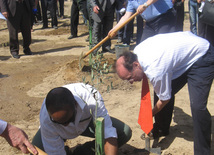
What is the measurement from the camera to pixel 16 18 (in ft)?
21.1

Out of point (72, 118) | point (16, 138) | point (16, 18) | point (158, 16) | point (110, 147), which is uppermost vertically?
point (158, 16)

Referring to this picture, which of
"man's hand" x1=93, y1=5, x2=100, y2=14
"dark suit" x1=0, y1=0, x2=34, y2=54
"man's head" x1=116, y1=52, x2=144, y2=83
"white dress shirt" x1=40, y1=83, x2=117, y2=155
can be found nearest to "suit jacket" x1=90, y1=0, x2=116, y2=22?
"man's hand" x1=93, y1=5, x2=100, y2=14

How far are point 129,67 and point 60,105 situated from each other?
2.40ft

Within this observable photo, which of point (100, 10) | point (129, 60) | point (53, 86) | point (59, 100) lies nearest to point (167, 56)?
point (129, 60)

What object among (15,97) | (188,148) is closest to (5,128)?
(188,148)

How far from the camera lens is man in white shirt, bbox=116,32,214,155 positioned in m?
2.47

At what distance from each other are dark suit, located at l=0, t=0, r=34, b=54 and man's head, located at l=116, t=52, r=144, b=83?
4.50 meters

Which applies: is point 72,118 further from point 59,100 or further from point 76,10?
point 76,10

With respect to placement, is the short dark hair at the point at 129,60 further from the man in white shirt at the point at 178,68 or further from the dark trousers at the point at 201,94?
the dark trousers at the point at 201,94

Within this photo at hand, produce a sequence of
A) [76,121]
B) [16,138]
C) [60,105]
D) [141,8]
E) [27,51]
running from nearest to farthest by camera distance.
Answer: [60,105] → [16,138] → [76,121] → [141,8] → [27,51]

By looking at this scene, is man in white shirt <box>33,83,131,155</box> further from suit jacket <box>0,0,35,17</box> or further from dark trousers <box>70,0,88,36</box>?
dark trousers <box>70,0,88,36</box>

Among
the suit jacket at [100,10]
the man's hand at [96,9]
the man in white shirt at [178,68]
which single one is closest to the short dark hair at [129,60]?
the man in white shirt at [178,68]

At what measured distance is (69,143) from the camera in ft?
10.8

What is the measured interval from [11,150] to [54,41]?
19.3ft
